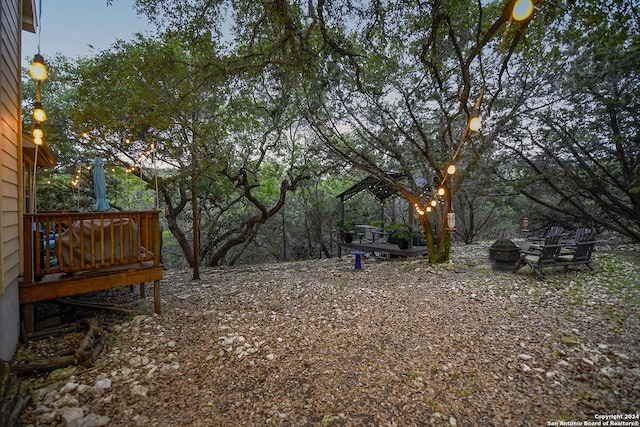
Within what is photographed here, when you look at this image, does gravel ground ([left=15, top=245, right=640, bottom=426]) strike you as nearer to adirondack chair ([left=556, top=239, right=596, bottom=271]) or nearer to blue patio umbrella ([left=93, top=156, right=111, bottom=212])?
adirondack chair ([left=556, top=239, right=596, bottom=271])

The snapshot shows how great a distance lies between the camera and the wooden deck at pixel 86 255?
328 centimetres

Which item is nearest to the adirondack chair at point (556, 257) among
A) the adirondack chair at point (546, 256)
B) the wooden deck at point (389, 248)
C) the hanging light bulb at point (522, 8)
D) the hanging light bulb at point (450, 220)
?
the adirondack chair at point (546, 256)

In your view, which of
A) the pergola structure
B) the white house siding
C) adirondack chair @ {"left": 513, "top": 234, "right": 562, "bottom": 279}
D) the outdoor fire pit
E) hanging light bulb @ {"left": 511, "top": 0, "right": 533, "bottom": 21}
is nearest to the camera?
the white house siding

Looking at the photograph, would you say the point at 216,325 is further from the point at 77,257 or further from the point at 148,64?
the point at 148,64

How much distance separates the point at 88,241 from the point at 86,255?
19 cm

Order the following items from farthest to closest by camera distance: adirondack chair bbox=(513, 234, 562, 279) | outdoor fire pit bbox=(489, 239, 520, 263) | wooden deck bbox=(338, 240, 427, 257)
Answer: wooden deck bbox=(338, 240, 427, 257) → outdoor fire pit bbox=(489, 239, 520, 263) → adirondack chair bbox=(513, 234, 562, 279)

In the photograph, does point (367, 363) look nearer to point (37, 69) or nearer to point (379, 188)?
point (37, 69)

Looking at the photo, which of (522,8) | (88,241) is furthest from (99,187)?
(522,8)

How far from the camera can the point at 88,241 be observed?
366cm

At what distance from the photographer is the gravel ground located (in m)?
2.03

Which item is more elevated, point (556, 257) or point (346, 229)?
point (346, 229)

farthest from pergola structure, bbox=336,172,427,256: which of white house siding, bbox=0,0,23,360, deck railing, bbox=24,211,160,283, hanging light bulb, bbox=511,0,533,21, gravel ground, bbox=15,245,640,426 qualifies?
white house siding, bbox=0,0,23,360

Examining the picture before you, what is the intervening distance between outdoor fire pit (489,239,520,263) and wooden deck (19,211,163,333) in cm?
690

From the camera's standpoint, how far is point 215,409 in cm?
211
